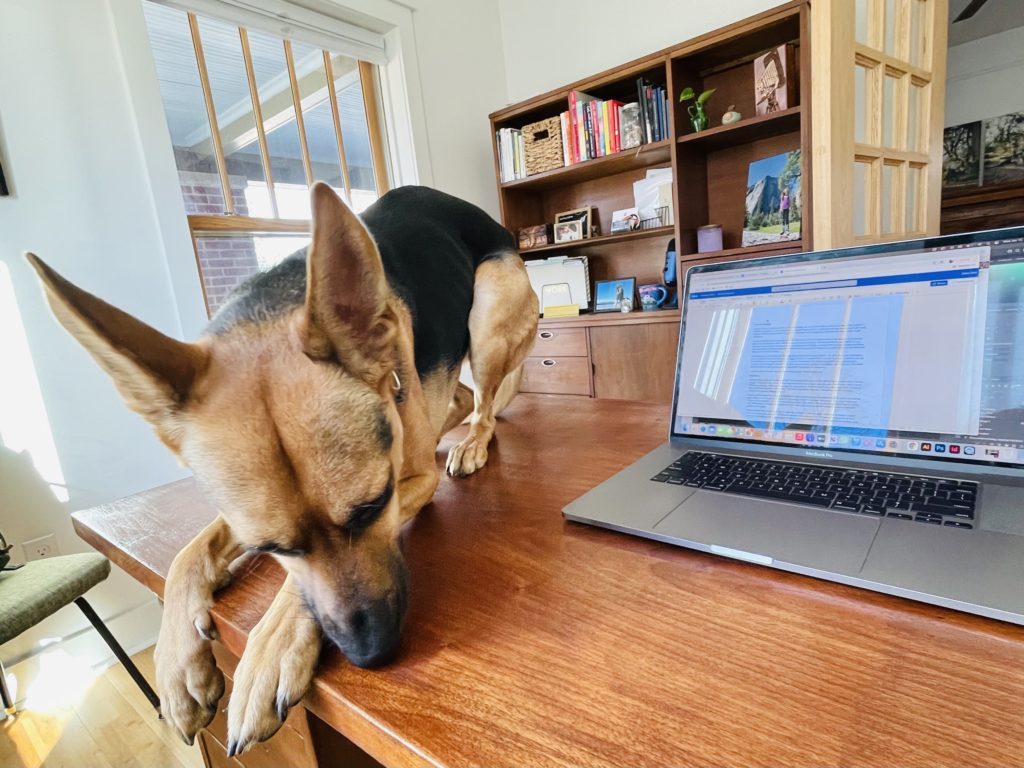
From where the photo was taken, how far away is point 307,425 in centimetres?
48

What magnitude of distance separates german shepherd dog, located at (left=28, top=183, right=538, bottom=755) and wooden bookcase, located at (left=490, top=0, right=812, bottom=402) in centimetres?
227

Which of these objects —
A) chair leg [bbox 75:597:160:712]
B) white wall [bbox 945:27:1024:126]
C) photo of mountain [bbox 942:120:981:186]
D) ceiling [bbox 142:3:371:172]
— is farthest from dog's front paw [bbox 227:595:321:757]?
white wall [bbox 945:27:1024:126]

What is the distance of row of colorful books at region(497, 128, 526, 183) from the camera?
3.15 m

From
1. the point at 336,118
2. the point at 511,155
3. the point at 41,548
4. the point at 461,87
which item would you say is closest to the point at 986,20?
the point at 511,155

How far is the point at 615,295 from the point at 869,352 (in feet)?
8.13

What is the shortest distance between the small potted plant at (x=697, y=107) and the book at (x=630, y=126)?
23 cm

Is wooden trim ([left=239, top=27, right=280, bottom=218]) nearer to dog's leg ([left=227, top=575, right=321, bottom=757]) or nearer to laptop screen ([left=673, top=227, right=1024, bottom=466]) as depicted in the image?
laptop screen ([left=673, top=227, right=1024, bottom=466])

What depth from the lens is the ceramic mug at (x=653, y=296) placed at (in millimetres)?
2859

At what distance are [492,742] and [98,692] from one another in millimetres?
2256

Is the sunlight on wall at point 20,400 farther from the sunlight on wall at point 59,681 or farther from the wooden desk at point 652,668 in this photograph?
the wooden desk at point 652,668

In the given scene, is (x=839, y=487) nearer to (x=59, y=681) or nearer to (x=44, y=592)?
(x=44, y=592)

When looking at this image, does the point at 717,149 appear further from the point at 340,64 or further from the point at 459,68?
the point at 340,64

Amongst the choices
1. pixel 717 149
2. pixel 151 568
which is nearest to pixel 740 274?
pixel 151 568

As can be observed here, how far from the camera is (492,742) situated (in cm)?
34
